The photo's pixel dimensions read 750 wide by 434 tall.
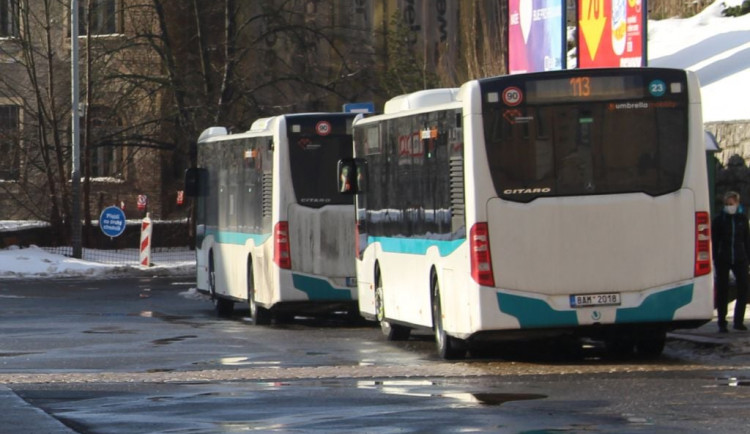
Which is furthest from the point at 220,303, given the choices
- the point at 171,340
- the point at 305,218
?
the point at 171,340

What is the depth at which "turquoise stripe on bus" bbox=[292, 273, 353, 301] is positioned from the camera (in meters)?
23.7

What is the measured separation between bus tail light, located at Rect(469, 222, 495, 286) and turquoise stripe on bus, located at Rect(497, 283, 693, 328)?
18 centimetres

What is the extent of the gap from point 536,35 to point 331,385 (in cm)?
1537

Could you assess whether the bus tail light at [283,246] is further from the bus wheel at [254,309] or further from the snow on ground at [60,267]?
the snow on ground at [60,267]

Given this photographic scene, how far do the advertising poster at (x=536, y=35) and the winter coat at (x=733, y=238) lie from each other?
30.6 ft

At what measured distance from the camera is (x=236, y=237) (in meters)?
26.6

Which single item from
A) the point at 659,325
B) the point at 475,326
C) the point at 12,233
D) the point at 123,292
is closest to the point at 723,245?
the point at 659,325

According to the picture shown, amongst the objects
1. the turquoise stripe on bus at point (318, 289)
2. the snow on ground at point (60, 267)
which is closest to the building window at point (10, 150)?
the snow on ground at point (60, 267)

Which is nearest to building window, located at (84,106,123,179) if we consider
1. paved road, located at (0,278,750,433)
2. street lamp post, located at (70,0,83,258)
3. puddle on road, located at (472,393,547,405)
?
street lamp post, located at (70,0,83,258)

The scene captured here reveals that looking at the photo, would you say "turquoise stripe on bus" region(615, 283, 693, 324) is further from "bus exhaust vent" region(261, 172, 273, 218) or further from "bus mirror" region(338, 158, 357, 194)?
"bus exhaust vent" region(261, 172, 273, 218)

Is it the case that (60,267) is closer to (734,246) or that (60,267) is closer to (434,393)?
(734,246)

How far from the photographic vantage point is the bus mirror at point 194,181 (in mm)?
29594

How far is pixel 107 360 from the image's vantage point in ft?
60.2

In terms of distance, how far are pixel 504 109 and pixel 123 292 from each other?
1874 cm
